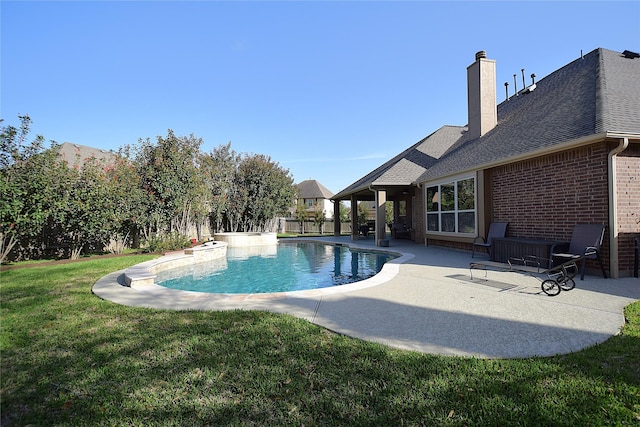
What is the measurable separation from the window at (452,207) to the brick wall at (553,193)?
2.81ft

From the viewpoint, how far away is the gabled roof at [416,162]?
1452 cm

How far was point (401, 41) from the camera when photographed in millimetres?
11914

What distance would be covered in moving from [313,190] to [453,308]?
46.1 m

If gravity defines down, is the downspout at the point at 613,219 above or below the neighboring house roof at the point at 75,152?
below

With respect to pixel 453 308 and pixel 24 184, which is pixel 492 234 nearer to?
pixel 453 308

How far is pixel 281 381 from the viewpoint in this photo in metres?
2.61

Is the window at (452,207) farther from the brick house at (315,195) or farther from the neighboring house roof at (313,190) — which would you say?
the neighboring house roof at (313,190)

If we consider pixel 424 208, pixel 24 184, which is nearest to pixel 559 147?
pixel 424 208

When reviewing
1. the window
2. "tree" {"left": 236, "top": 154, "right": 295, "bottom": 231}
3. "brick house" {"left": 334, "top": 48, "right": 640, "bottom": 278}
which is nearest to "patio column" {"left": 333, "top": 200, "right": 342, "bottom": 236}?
"tree" {"left": 236, "top": 154, "right": 295, "bottom": 231}

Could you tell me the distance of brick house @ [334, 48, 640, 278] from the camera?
6688 mm

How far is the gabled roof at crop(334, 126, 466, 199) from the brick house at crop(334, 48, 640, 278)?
0.11 m

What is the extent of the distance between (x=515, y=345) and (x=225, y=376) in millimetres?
3071

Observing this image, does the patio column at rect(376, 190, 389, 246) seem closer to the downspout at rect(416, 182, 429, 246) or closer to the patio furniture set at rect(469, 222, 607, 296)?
the downspout at rect(416, 182, 429, 246)

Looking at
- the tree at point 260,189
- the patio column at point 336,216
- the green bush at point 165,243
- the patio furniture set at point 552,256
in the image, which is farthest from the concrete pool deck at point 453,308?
the patio column at point 336,216
